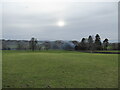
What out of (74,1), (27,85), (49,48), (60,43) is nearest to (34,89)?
(27,85)

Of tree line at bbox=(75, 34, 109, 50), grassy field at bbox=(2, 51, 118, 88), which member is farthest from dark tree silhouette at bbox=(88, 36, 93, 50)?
grassy field at bbox=(2, 51, 118, 88)

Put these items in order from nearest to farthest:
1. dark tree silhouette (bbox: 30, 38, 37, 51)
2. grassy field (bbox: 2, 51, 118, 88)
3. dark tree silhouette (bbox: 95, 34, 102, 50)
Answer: grassy field (bbox: 2, 51, 118, 88) < dark tree silhouette (bbox: 95, 34, 102, 50) < dark tree silhouette (bbox: 30, 38, 37, 51)

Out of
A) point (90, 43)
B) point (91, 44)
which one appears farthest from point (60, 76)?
point (90, 43)

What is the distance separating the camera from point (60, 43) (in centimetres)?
2975

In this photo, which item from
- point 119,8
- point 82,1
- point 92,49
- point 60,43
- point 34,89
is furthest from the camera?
point 92,49

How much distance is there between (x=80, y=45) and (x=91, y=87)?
31352 millimetres

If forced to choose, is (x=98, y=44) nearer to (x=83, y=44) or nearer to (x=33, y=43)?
(x=83, y=44)

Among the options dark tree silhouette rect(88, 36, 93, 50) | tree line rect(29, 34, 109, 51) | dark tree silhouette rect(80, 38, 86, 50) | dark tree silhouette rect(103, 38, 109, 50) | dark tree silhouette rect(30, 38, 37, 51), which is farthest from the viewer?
dark tree silhouette rect(80, 38, 86, 50)

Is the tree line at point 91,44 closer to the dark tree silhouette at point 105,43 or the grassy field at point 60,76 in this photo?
the dark tree silhouette at point 105,43

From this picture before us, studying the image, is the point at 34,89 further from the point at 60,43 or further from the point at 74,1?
the point at 60,43

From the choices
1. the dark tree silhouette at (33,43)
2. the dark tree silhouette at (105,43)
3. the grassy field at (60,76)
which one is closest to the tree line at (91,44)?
the dark tree silhouette at (105,43)

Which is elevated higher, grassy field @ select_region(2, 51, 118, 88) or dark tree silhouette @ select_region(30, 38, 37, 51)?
dark tree silhouette @ select_region(30, 38, 37, 51)

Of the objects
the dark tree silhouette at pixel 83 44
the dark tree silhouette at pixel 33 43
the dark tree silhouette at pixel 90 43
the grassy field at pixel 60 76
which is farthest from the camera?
the dark tree silhouette at pixel 83 44

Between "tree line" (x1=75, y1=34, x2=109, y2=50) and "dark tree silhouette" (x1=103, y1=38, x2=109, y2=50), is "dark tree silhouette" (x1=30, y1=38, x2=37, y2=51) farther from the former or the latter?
"dark tree silhouette" (x1=103, y1=38, x2=109, y2=50)
